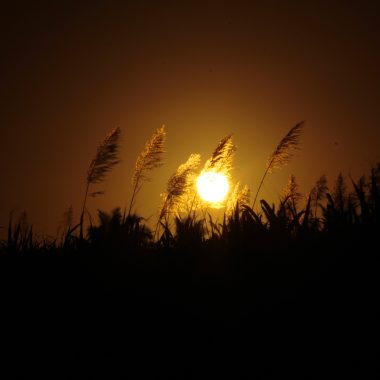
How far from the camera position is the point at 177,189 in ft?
19.9

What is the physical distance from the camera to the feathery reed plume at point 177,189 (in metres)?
5.91

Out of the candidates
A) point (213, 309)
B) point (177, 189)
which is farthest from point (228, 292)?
point (177, 189)

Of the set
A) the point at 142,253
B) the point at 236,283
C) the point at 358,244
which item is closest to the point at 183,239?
the point at 142,253

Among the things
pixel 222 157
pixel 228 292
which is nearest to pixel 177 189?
pixel 222 157

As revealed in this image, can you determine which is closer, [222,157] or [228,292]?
[228,292]

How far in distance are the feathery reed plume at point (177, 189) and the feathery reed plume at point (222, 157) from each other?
1.24 ft

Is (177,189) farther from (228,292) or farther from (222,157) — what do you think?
(228,292)

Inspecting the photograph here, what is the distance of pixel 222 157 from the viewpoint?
6.41 meters

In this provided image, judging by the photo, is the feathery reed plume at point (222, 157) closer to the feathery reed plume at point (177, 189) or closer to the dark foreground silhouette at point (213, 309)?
the feathery reed plume at point (177, 189)

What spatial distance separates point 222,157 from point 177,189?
119cm

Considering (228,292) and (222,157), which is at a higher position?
(222,157)

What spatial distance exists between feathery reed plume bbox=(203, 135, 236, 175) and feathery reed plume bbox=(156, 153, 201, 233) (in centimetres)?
38

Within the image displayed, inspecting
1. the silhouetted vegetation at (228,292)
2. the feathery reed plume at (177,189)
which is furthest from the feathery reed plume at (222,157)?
the silhouetted vegetation at (228,292)

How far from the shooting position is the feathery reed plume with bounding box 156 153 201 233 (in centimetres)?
591
